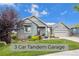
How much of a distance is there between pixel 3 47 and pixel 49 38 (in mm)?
509

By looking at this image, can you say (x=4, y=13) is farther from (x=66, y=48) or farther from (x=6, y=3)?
(x=66, y=48)

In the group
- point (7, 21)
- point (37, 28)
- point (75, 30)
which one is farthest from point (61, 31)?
point (7, 21)

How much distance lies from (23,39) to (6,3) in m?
0.43

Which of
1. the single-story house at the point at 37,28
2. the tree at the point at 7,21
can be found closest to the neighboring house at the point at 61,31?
the single-story house at the point at 37,28

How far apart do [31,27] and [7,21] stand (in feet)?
0.88

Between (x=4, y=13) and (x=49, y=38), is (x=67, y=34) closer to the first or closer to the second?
(x=49, y=38)

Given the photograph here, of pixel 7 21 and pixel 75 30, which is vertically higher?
pixel 7 21

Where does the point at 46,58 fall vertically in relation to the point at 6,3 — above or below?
below

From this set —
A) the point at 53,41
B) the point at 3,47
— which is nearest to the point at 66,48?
the point at 53,41

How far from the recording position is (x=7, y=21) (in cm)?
841

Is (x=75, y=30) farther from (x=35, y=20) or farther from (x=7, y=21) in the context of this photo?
(x=7, y=21)

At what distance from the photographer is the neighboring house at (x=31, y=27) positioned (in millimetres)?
8406

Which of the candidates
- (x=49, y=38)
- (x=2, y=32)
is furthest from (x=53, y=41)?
(x=2, y=32)

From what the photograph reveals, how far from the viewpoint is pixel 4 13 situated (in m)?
8.41
